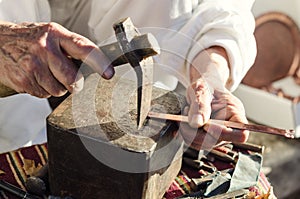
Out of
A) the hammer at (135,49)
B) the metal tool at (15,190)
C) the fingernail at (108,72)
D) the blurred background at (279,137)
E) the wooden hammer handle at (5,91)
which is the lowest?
the blurred background at (279,137)

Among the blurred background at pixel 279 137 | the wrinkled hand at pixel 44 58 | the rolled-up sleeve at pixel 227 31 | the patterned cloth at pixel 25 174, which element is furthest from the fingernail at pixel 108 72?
the blurred background at pixel 279 137

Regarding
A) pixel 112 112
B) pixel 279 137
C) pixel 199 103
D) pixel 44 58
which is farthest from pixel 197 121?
pixel 279 137

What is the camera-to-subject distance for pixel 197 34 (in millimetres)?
1287

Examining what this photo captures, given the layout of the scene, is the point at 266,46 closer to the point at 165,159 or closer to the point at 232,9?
the point at 232,9

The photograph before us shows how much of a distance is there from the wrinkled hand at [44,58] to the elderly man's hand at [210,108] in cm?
22

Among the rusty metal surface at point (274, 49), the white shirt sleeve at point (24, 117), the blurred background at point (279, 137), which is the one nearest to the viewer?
the white shirt sleeve at point (24, 117)

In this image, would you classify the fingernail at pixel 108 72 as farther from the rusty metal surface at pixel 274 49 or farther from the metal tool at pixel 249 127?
the rusty metal surface at pixel 274 49

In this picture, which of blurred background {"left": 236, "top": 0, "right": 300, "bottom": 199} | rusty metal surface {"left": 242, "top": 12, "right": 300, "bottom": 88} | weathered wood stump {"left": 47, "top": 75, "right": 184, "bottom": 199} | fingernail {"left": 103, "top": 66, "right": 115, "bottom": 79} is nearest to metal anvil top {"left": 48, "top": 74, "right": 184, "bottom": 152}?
weathered wood stump {"left": 47, "top": 75, "right": 184, "bottom": 199}

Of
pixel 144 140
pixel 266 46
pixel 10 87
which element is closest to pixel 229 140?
pixel 144 140

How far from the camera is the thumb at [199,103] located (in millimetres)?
979

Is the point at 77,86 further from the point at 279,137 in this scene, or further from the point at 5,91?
the point at 279,137

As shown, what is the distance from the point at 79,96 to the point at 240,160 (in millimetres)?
379

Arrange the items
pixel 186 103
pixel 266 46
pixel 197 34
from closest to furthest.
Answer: pixel 186 103, pixel 197 34, pixel 266 46

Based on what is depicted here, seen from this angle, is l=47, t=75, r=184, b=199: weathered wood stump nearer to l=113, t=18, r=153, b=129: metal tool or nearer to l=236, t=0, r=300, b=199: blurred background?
l=113, t=18, r=153, b=129: metal tool
